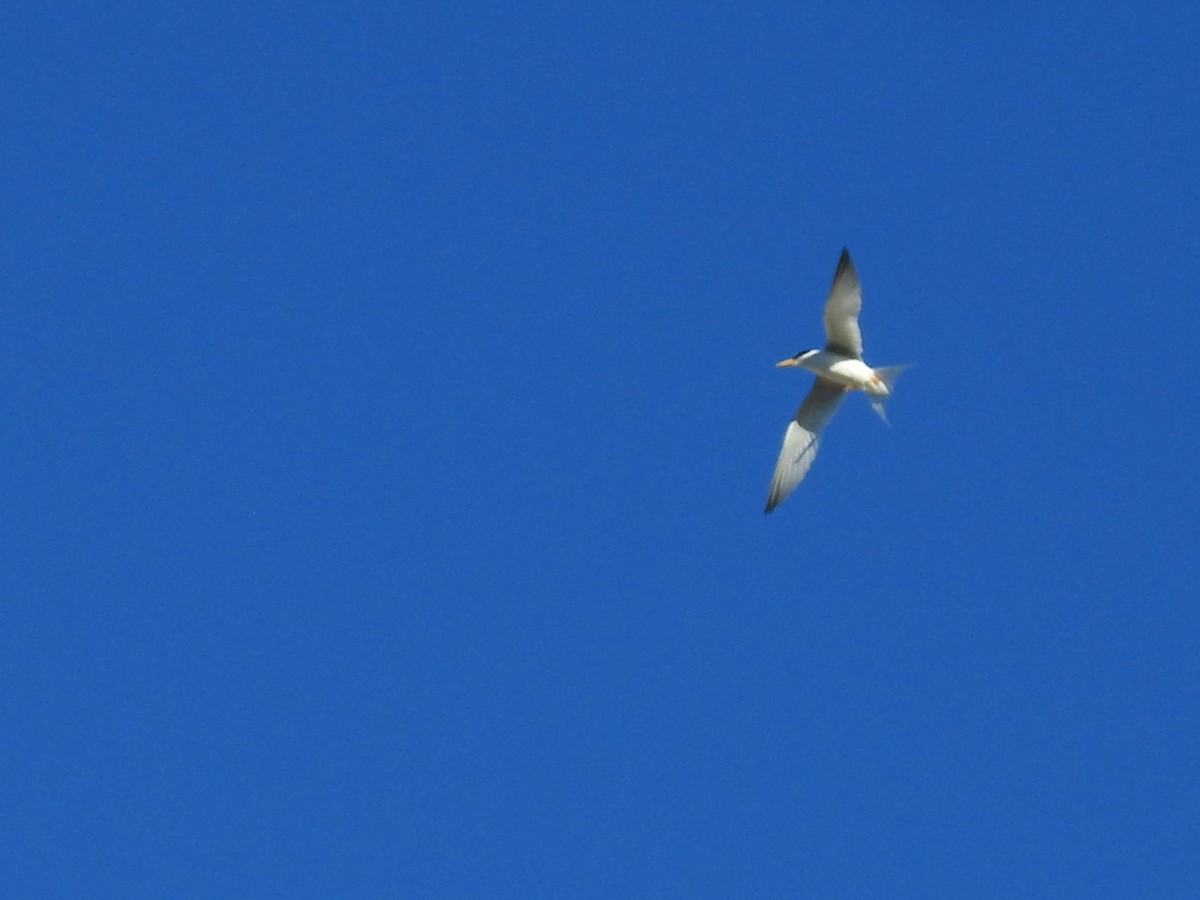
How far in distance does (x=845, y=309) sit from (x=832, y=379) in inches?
50.4

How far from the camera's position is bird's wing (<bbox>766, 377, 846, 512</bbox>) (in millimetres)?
26859

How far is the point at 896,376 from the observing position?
25.2 meters

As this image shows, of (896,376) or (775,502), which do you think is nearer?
(896,376)

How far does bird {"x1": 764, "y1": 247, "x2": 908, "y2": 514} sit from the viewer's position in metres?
25.2

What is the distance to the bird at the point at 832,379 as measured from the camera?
25250 mm

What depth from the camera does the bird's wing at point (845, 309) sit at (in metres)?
25.2

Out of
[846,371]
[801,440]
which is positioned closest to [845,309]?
[846,371]

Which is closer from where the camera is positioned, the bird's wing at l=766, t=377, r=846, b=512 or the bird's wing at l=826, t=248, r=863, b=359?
the bird's wing at l=826, t=248, r=863, b=359

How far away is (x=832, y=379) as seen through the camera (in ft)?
85.9

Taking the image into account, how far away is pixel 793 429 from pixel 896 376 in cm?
241

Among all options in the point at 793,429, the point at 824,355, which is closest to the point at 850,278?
the point at 824,355

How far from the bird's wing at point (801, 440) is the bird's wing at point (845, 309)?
1198 mm

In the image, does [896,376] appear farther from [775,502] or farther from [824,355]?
[775,502]

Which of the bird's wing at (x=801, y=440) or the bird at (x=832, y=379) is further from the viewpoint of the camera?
the bird's wing at (x=801, y=440)
